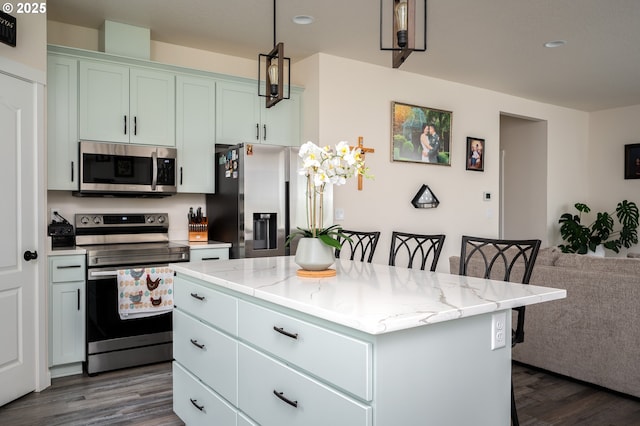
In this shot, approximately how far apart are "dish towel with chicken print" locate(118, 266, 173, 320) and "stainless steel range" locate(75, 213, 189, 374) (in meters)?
0.11

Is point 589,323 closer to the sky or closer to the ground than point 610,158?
closer to the ground

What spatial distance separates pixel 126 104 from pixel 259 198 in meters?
1.29

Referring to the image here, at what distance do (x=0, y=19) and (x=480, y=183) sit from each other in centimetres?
507

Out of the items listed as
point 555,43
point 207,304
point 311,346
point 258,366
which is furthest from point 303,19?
point 311,346

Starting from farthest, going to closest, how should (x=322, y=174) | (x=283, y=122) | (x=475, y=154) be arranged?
(x=475, y=154), (x=283, y=122), (x=322, y=174)

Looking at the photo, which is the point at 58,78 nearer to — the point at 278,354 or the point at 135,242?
the point at 135,242

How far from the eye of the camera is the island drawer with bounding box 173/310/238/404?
2070mm

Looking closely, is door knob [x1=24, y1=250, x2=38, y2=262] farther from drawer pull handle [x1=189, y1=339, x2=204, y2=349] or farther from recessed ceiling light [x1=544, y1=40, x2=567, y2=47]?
recessed ceiling light [x1=544, y1=40, x2=567, y2=47]

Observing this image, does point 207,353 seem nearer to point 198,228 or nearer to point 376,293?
point 376,293

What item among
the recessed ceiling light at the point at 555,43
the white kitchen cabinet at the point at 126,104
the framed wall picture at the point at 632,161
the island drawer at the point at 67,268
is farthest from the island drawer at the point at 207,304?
the framed wall picture at the point at 632,161

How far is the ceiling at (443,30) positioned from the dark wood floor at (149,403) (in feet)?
8.81

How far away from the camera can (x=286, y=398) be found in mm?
1690

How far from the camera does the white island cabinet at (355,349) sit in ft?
4.56

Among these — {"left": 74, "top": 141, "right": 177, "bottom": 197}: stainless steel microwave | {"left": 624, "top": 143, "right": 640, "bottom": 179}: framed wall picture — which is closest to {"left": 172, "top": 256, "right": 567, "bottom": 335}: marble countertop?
{"left": 74, "top": 141, "right": 177, "bottom": 197}: stainless steel microwave
